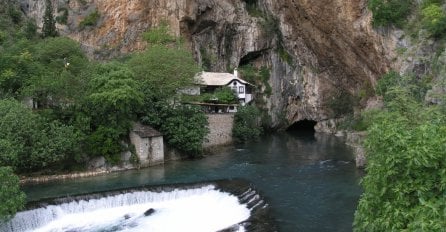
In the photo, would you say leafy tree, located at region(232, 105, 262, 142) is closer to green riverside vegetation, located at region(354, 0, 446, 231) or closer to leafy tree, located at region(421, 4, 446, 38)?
leafy tree, located at region(421, 4, 446, 38)

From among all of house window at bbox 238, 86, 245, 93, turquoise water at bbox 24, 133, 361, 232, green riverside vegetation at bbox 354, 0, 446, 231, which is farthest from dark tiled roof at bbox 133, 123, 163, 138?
green riverside vegetation at bbox 354, 0, 446, 231

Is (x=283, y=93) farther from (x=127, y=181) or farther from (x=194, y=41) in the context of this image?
(x=127, y=181)

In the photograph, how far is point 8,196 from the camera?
659 inches

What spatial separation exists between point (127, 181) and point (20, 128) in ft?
21.9

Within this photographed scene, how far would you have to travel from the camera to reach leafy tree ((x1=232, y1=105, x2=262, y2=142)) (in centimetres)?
4209

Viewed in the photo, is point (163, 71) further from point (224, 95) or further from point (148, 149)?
point (224, 95)

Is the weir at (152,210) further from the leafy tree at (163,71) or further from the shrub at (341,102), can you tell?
the shrub at (341,102)

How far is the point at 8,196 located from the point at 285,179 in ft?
47.8

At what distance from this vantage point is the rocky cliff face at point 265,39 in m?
45.8

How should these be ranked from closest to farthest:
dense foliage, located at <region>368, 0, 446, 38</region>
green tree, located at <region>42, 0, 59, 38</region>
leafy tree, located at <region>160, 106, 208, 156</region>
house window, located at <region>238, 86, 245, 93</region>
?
dense foliage, located at <region>368, 0, 446, 38</region>, leafy tree, located at <region>160, 106, 208, 156</region>, green tree, located at <region>42, 0, 59, 38</region>, house window, located at <region>238, 86, 245, 93</region>

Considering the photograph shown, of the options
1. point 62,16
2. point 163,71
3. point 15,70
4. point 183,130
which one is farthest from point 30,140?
point 62,16

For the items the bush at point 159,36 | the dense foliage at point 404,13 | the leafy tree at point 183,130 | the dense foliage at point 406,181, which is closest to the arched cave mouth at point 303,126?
the bush at point 159,36

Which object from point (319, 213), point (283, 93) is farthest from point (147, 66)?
point (283, 93)

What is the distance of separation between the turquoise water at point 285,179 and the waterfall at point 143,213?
203 cm
